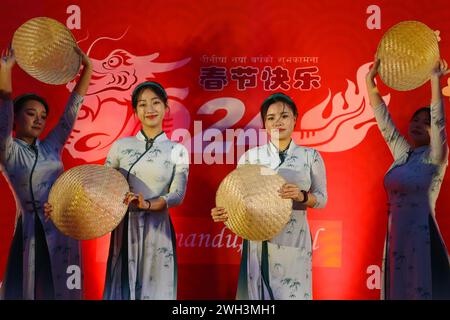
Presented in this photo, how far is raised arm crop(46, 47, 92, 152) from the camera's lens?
3.38m

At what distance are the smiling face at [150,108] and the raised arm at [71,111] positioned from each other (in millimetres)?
340

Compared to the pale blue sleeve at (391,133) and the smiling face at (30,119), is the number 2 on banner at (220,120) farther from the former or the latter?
the smiling face at (30,119)

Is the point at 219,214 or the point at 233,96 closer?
the point at 219,214

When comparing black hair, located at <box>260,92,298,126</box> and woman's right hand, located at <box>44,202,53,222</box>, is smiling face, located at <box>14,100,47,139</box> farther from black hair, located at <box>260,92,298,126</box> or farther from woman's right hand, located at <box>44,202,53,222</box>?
black hair, located at <box>260,92,298,126</box>

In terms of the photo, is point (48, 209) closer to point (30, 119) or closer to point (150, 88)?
point (30, 119)

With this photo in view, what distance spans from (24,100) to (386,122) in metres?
2.12

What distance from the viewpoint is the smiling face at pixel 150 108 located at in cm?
334

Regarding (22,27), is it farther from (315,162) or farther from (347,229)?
(347,229)

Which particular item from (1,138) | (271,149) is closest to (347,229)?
(271,149)

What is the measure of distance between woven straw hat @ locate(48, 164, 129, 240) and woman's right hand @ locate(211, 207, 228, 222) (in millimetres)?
493

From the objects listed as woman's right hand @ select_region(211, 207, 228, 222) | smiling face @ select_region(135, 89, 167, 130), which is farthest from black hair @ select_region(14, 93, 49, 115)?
woman's right hand @ select_region(211, 207, 228, 222)

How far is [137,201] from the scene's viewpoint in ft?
10.6

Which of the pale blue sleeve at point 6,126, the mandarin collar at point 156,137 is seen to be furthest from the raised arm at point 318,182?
the pale blue sleeve at point 6,126

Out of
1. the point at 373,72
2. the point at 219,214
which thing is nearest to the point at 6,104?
the point at 219,214
